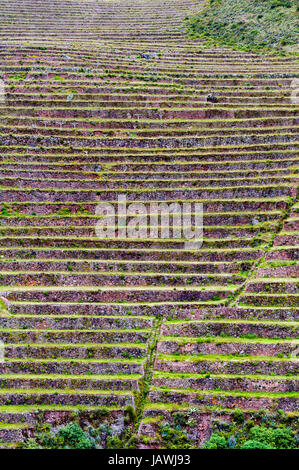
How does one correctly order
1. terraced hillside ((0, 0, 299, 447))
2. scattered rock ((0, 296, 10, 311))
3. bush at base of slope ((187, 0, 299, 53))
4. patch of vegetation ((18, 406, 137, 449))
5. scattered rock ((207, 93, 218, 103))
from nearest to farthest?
1. patch of vegetation ((18, 406, 137, 449))
2. terraced hillside ((0, 0, 299, 447))
3. scattered rock ((0, 296, 10, 311))
4. scattered rock ((207, 93, 218, 103))
5. bush at base of slope ((187, 0, 299, 53))

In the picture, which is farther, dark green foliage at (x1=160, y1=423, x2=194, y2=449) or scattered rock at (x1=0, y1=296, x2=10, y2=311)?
scattered rock at (x1=0, y1=296, x2=10, y2=311)

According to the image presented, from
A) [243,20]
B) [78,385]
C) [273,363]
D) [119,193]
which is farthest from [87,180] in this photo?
[243,20]

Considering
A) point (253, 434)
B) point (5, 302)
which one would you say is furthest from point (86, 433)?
point (5, 302)

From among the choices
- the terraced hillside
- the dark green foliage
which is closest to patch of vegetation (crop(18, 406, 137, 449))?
the terraced hillside

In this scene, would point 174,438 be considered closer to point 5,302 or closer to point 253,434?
point 253,434

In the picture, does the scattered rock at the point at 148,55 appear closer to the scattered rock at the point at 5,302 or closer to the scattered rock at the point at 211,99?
the scattered rock at the point at 211,99

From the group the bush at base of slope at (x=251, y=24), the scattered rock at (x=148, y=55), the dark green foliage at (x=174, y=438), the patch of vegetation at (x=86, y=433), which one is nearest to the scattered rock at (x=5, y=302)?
the patch of vegetation at (x=86, y=433)

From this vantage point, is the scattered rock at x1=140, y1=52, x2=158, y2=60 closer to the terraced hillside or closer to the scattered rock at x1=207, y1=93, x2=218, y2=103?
the terraced hillside
